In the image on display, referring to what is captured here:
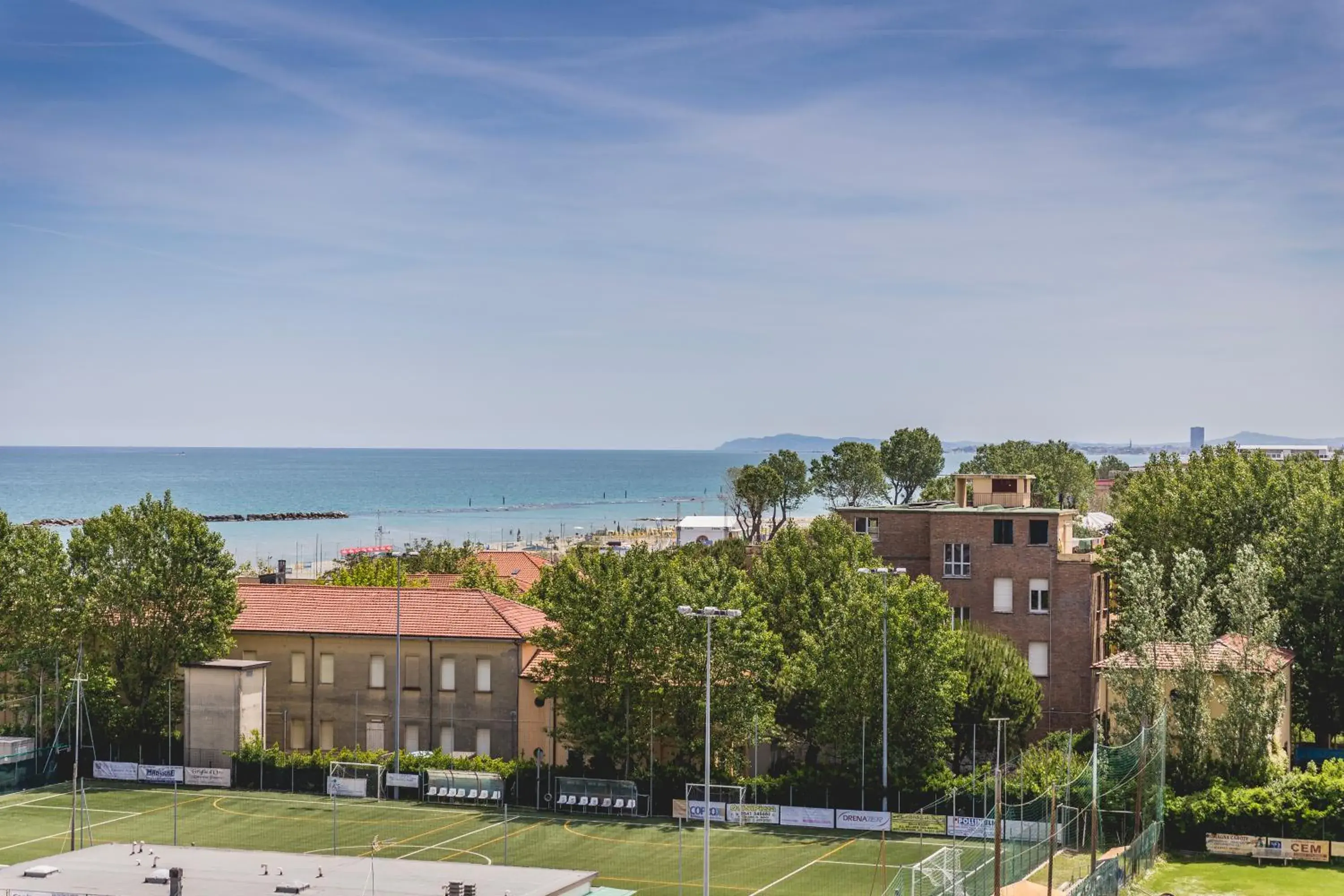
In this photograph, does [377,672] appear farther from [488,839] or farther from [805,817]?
[805,817]

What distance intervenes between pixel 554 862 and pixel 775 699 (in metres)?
19.0

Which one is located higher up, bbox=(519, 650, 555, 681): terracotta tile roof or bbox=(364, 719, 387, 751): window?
bbox=(519, 650, 555, 681): terracotta tile roof

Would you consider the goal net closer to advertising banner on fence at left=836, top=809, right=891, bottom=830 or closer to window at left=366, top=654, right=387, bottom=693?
advertising banner on fence at left=836, top=809, right=891, bottom=830

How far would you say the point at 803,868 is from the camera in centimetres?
5344

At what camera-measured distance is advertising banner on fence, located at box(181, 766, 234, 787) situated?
226 feet

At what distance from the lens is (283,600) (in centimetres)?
7675

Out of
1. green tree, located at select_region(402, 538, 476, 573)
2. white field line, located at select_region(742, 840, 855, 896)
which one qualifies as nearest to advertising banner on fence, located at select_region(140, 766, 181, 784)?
white field line, located at select_region(742, 840, 855, 896)

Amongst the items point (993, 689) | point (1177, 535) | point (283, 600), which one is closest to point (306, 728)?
point (283, 600)

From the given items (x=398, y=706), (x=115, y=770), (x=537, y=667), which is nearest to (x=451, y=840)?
(x=398, y=706)

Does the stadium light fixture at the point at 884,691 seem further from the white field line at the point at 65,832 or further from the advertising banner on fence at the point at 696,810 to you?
the white field line at the point at 65,832

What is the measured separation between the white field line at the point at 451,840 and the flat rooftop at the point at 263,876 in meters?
9.42

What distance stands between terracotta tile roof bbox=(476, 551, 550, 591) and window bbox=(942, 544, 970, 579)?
4379 cm

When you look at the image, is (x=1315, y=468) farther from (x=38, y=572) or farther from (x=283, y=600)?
(x=38, y=572)

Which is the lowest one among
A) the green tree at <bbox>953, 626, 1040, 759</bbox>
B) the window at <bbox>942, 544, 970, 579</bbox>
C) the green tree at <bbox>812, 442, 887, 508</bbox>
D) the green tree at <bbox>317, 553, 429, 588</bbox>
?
the green tree at <bbox>953, 626, 1040, 759</bbox>
